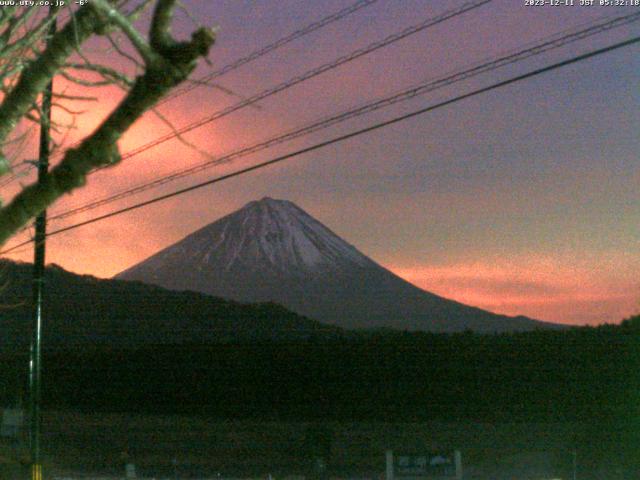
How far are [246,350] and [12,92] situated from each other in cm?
6671

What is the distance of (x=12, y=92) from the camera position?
4.63 m

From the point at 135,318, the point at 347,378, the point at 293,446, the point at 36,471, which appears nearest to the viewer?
the point at 36,471

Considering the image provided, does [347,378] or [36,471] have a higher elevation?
[347,378]

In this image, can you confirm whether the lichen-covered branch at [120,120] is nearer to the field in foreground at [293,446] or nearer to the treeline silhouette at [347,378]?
the field in foreground at [293,446]

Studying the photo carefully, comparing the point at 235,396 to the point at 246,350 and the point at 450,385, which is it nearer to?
the point at 246,350

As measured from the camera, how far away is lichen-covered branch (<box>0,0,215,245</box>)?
12.9ft

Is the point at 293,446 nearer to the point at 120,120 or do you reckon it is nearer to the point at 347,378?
the point at 347,378

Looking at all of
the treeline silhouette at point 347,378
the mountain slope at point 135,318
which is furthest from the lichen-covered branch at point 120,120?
the mountain slope at point 135,318

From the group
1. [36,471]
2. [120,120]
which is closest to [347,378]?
[36,471]

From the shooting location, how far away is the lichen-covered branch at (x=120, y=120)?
3.93 meters

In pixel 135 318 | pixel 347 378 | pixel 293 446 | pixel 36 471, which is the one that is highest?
pixel 135 318

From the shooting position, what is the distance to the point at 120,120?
4.04 m

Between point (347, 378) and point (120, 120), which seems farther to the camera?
point (347, 378)

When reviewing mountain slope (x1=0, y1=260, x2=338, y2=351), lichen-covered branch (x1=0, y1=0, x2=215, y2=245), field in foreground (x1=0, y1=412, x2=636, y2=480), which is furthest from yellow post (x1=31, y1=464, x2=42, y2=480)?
mountain slope (x1=0, y1=260, x2=338, y2=351)
